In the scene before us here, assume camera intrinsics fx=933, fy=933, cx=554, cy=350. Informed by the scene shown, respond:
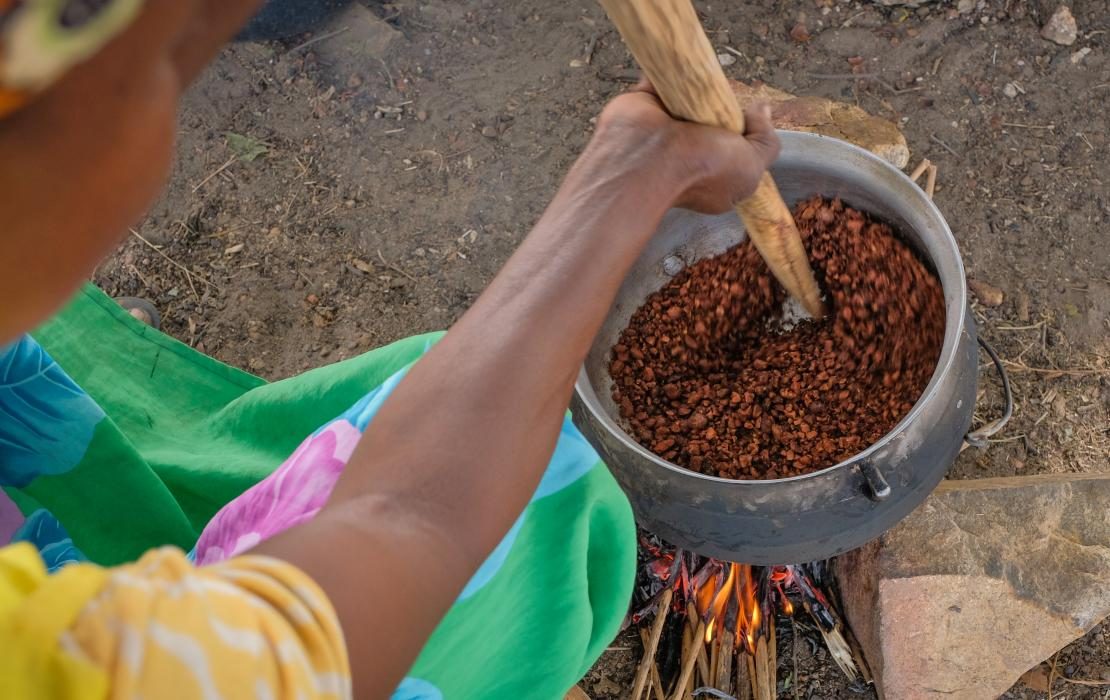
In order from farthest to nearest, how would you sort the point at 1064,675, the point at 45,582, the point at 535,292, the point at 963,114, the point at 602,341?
the point at 963,114
the point at 1064,675
the point at 602,341
the point at 535,292
the point at 45,582

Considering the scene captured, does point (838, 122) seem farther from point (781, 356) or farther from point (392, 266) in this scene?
Result: point (392, 266)

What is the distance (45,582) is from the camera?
0.63 meters

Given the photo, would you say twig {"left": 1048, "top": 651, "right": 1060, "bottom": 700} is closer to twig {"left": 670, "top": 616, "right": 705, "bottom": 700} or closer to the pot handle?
the pot handle

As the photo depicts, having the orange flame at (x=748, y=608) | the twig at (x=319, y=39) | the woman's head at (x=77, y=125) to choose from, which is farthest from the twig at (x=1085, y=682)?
the twig at (x=319, y=39)

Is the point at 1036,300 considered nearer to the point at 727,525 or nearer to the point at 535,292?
the point at 727,525

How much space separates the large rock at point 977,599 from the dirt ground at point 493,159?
0.35m

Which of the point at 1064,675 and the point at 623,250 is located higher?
the point at 623,250

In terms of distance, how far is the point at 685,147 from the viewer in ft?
3.82

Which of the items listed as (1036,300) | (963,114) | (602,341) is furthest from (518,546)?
(963,114)

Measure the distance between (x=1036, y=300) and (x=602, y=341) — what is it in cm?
118

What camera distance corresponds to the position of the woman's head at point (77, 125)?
0.43m

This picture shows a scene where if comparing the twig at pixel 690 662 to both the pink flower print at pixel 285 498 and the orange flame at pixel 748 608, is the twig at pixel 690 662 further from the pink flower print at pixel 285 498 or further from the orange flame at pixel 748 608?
the pink flower print at pixel 285 498

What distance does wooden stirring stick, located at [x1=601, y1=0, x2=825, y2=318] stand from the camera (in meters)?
1.00

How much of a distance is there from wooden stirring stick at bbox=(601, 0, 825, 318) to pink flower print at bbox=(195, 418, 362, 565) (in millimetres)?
571
